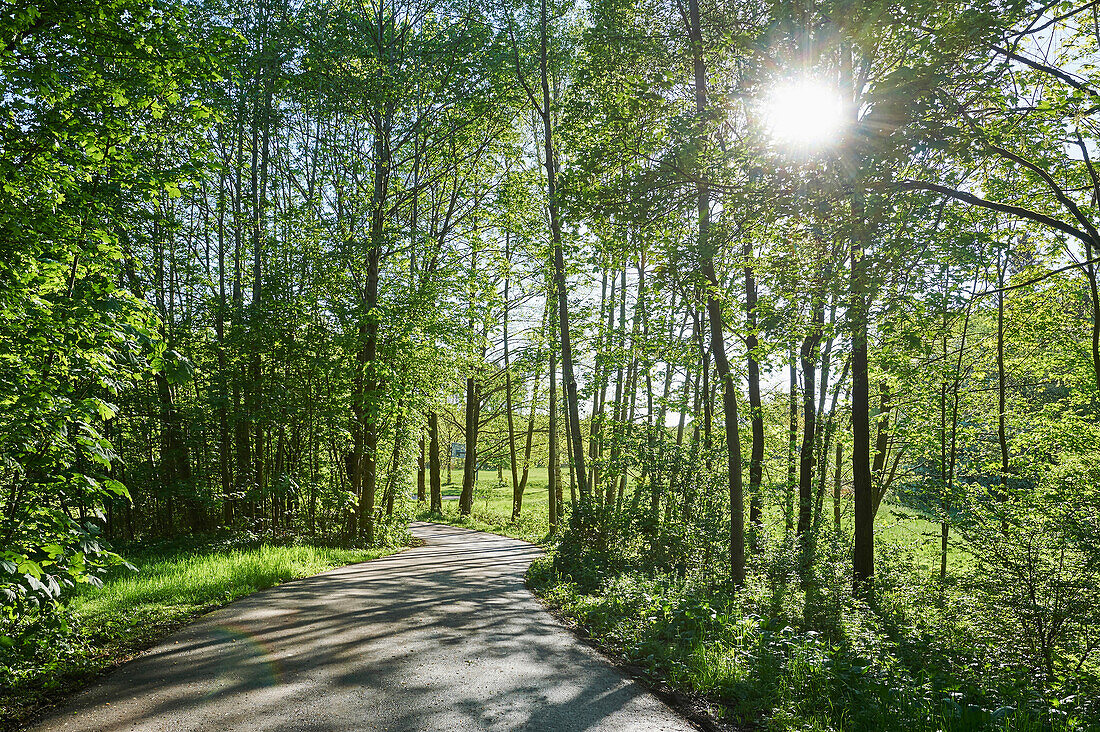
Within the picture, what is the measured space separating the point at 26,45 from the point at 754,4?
10.2m

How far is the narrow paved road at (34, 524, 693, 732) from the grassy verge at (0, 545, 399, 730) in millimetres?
280

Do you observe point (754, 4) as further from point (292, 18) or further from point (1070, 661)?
point (292, 18)

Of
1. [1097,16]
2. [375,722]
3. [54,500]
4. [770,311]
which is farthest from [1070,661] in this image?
[54,500]

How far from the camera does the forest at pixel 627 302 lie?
4824 mm

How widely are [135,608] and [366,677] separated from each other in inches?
152

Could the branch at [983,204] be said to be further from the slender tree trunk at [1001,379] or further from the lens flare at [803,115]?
the slender tree trunk at [1001,379]

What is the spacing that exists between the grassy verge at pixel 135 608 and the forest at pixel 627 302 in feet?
0.42

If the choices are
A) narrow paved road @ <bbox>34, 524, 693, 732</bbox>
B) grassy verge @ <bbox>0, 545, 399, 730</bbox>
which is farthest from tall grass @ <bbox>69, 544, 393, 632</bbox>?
narrow paved road @ <bbox>34, 524, 693, 732</bbox>

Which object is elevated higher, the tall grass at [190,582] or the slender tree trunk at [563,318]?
the slender tree trunk at [563,318]

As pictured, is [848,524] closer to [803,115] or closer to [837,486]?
[837,486]

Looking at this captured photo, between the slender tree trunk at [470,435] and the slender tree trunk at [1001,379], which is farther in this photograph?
the slender tree trunk at [470,435]

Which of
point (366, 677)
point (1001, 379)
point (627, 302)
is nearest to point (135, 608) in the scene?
point (366, 677)

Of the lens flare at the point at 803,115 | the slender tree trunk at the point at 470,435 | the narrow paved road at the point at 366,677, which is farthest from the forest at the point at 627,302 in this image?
the slender tree trunk at the point at 470,435

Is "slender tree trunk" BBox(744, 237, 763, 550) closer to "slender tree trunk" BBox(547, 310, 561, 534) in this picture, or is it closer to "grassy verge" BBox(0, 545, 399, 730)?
"slender tree trunk" BBox(547, 310, 561, 534)
